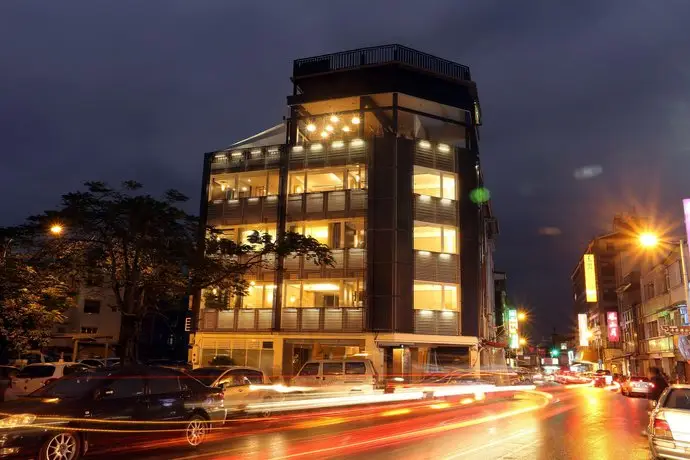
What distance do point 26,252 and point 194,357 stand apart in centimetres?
1326

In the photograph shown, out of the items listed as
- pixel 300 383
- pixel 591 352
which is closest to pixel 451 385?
pixel 300 383

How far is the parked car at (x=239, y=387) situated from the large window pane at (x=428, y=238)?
1850 cm

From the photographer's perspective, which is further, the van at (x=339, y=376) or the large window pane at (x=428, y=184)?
the large window pane at (x=428, y=184)

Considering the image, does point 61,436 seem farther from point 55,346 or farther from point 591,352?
point 591,352

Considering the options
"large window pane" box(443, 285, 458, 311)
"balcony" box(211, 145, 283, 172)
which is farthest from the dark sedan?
"balcony" box(211, 145, 283, 172)

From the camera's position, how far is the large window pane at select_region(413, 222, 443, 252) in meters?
35.6

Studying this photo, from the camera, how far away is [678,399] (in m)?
9.74

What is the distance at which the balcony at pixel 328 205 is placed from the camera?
34281mm

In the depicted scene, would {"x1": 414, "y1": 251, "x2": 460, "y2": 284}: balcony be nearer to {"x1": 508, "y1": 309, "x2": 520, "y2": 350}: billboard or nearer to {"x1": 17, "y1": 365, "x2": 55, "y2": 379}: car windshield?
{"x1": 17, "y1": 365, "x2": 55, "y2": 379}: car windshield

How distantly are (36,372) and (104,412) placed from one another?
11.9 meters

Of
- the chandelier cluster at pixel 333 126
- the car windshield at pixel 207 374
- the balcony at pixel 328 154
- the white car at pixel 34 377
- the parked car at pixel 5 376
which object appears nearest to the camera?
the car windshield at pixel 207 374

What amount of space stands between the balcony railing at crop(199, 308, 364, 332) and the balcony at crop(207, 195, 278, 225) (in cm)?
556

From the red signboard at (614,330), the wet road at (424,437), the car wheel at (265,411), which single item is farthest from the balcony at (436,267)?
the red signboard at (614,330)

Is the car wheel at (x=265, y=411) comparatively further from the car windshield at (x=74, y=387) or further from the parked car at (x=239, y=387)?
the car windshield at (x=74, y=387)
